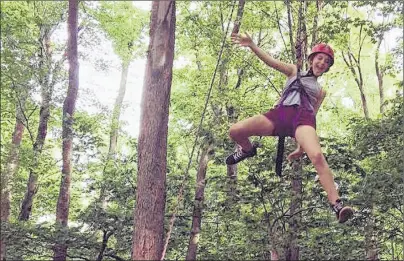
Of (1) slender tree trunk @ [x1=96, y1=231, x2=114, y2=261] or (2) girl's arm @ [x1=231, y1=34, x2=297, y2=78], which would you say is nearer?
(2) girl's arm @ [x1=231, y1=34, x2=297, y2=78]

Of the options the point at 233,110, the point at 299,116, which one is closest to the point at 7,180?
the point at 233,110

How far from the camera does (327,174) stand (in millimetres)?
3863

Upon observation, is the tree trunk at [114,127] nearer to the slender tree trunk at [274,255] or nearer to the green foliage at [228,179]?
the green foliage at [228,179]

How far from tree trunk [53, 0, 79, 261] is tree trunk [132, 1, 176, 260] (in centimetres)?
547

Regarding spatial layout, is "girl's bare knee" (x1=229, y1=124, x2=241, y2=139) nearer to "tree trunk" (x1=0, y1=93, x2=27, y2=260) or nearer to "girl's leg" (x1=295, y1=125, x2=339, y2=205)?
"girl's leg" (x1=295, y1=125, x2=339, y2=205)

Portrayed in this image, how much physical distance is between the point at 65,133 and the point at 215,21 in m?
5.86

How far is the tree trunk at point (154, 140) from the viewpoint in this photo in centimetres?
351

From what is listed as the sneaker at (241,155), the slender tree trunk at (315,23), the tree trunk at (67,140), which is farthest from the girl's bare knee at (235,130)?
the slender tree trunk at (315,23)

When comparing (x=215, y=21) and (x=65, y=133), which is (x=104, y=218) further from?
(x=215, y=21)

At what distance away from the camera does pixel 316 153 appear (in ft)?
12.5

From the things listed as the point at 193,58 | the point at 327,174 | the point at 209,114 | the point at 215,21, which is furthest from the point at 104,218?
the point at 193,58

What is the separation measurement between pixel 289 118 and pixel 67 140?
7.20 metres

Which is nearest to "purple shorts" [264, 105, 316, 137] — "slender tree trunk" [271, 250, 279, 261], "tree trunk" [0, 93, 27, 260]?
"slender tree trunk" [271, 250, 279, 261]

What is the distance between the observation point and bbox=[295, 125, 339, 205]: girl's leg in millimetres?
3804
